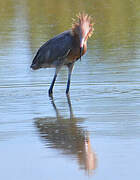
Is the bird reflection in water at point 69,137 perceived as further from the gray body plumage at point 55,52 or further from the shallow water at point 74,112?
the gray body plumage at point 55,52

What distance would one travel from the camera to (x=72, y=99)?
38.5 ft

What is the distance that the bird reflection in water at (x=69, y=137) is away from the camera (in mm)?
7820

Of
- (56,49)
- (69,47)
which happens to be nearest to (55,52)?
(56,49)

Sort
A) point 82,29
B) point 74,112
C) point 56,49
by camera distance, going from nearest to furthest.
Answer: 1. point 74,112
2. point 82,29
3. point 56,49

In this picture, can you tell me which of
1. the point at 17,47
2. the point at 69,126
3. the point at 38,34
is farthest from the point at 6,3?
the point at 69,126

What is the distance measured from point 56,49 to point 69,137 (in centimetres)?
414

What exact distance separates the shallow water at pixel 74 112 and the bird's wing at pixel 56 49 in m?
0.47

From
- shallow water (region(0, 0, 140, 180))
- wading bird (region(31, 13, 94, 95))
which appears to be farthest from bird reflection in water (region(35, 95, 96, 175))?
wading bird (region(31, 13, 94, 95))

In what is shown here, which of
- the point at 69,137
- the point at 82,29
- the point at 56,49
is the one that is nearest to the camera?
the point at 69,137

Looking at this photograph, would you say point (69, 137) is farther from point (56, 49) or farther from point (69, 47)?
point (56, 49)

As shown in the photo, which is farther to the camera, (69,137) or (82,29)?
(82,29)

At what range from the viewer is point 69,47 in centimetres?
1260

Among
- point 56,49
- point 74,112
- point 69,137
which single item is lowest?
point 74,112

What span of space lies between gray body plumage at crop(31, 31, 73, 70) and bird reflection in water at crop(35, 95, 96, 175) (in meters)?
2.17
